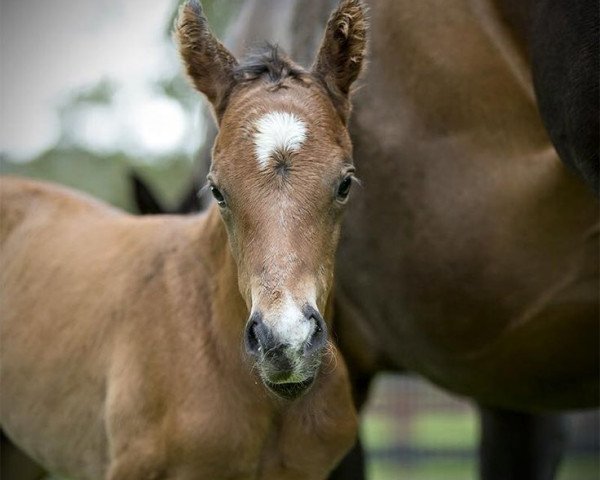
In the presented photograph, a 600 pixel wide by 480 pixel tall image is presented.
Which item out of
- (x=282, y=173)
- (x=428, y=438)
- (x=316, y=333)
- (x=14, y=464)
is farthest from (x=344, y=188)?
(x=428, y=438)

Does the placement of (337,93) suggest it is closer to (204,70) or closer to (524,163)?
(204,70)

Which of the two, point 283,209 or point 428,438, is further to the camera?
point 428,438

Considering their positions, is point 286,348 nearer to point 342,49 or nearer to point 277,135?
point 277,135

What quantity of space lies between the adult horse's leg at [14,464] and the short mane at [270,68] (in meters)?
2.01

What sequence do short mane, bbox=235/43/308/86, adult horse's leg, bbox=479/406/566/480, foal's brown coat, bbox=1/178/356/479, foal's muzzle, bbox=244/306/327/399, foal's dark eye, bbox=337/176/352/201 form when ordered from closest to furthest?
foal's muzzle, bbox=244/306/327/399
foal's dark eye, bbox=337/176/352/201
short mane, bbox=235/43/308/86
foal's brown coat, bbox=1/178/356/479
adult horse's leg, bbox=479/406/566/480

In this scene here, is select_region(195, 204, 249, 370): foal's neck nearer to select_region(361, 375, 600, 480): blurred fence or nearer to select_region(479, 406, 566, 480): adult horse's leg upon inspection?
select_region(479, 406, 566, 480): adult horse's leg

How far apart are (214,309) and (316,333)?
815 millimetres

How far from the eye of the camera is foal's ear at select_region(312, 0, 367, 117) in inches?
136

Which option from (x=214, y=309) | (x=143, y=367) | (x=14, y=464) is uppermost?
(x=214, y=309)

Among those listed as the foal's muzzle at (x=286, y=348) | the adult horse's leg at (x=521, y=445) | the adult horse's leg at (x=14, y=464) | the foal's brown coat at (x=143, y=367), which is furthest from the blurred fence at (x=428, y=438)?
the foal's muzzle at (x=286, y=348)

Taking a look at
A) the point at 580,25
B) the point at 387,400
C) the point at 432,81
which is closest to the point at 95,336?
the point at 432,81

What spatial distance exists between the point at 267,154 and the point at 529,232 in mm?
1352

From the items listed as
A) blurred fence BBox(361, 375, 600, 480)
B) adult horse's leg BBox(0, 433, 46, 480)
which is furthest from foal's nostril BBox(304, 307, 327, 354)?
blurred fence BBox(361, 375, 600, 480)

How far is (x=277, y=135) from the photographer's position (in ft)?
10.2
